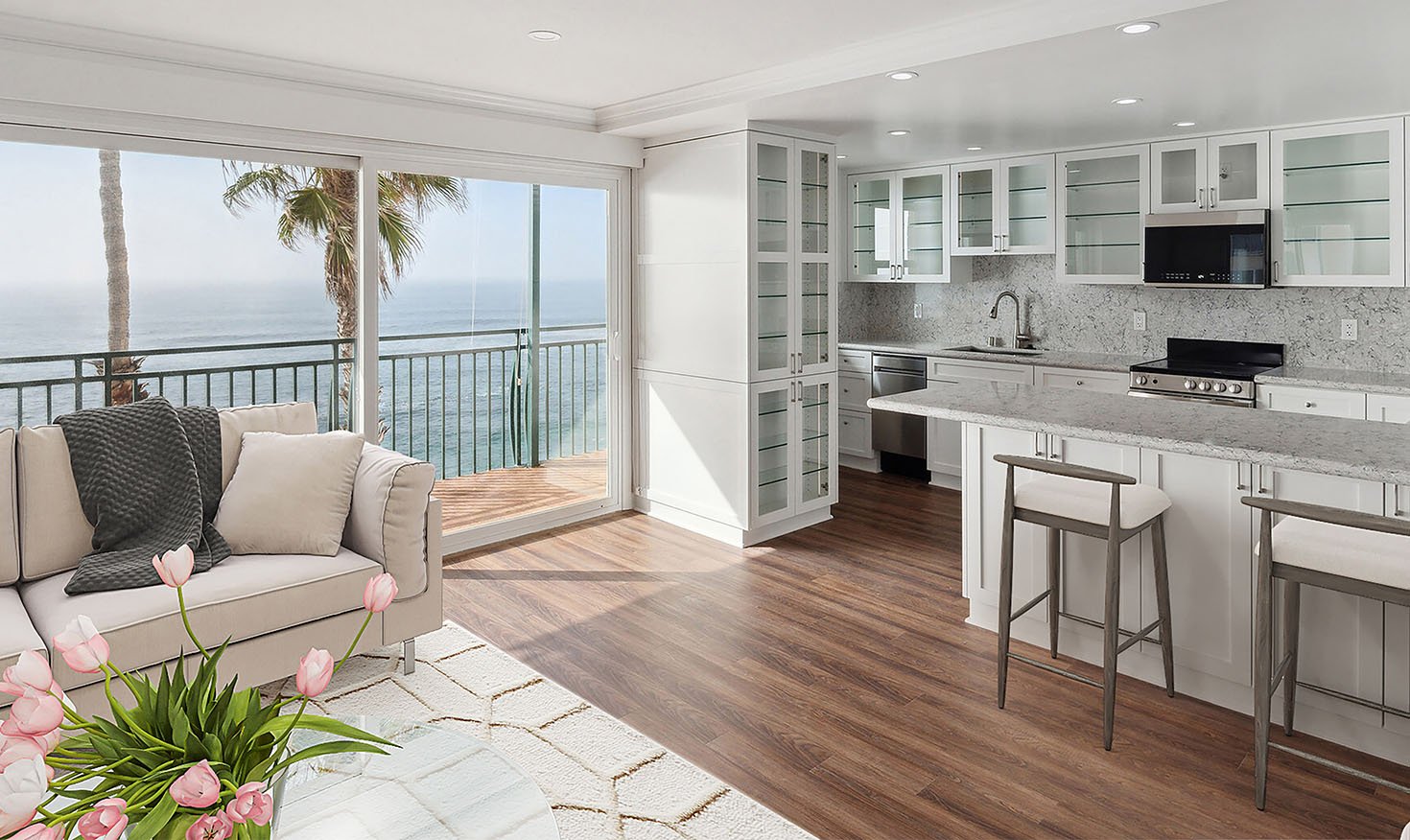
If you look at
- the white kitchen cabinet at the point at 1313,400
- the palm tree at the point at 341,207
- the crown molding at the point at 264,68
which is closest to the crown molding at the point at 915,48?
the crown molding at the point at 264,68

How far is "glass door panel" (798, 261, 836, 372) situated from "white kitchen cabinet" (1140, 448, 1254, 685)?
2.32 metres

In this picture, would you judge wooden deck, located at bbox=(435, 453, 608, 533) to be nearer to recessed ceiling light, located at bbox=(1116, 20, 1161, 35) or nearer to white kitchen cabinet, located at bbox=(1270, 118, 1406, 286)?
recessed ceiling light, located at bbox=(1116, 20, 1161, 35)

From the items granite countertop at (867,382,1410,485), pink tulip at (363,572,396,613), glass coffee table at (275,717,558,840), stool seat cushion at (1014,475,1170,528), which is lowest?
glass coffee table at (275,717,558,840)

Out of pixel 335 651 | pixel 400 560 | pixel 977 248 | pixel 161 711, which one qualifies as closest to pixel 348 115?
pixel 400 560

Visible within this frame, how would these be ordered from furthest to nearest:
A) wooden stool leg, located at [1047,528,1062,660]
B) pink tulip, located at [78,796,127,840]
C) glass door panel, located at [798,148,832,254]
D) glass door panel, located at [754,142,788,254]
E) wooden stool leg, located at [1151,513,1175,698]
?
glass door panel, located at [798,148,832,254] < glass door panel, located at [754,142,788,254] < wooden stool leg, located at [1047,528,1062,660] < wooden stool leg, located at [1151,513,1175,698] < pink tulip, located at [78,796,127,840]

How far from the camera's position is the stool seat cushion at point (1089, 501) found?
278 cm

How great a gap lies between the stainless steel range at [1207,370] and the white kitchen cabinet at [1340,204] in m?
0.52

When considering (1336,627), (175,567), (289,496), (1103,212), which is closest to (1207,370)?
(1103,212)

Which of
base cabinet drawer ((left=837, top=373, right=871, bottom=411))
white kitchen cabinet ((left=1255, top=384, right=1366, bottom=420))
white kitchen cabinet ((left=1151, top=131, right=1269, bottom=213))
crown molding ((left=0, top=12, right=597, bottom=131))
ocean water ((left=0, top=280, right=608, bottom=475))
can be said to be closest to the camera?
crown molding ((left=0, top=12, right=597, bottom=131))

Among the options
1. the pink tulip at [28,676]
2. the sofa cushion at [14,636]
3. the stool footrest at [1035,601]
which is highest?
the pink tulip at [28,676]

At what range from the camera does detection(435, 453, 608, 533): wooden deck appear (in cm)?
492

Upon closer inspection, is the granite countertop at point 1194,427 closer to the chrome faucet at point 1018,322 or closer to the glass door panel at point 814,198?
the glass door panel at point 814,198

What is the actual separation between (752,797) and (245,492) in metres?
2.12

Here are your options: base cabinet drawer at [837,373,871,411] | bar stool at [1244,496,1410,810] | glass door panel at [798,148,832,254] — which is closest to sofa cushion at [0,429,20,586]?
glass door panel at [798,148,832,254]
